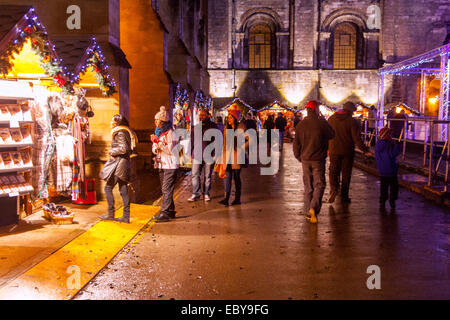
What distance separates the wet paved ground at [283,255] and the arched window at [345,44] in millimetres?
31845

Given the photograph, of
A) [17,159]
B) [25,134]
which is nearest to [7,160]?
[17,159]

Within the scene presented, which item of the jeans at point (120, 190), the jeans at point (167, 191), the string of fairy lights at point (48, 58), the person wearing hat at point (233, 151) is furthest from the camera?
the person wearing hat at point (233, 151)

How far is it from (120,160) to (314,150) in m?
3.31

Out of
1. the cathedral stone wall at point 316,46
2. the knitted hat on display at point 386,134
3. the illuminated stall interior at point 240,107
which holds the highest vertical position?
the cathedral stone wall at point 316,46

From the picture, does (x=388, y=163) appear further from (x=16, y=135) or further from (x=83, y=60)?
(x=16, y=135)

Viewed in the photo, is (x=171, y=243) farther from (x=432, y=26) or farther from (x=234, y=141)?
(x=432, y=26)

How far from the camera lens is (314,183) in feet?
27.6

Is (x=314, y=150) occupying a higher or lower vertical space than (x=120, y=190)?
higher

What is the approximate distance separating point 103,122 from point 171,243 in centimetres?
516

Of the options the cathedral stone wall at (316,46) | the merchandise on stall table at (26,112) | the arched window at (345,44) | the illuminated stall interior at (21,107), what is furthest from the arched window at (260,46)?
the merchandise on stall table at (26,112)

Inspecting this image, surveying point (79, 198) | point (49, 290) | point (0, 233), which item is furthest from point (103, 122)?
point (49, 290)

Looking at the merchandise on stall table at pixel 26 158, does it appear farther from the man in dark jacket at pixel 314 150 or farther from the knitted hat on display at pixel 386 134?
the knitted hat on display at pixel 386 134

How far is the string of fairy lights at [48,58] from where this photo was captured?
290 inches
